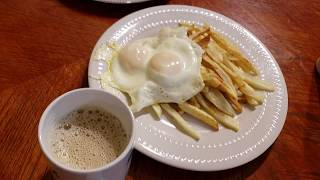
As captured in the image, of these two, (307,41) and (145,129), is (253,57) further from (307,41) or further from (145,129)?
(145,129)

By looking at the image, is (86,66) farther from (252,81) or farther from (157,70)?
(252,81)

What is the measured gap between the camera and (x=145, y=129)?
2.89ft

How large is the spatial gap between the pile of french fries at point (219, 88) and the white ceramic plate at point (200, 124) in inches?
0.8

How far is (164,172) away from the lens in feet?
2.86

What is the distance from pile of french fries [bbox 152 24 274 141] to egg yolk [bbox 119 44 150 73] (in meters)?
0.11

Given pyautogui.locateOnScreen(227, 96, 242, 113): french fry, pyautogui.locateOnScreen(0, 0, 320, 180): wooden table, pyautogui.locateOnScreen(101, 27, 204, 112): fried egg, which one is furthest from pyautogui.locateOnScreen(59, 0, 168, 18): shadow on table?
pyautogui.locateOnScreen(227, 96, 242, 113): french fry

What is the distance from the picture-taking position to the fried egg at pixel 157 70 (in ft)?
3.06

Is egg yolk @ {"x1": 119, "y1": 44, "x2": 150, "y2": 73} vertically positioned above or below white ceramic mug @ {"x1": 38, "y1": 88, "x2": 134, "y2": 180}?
below

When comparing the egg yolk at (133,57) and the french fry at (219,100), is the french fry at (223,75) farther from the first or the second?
the egg yolk at (133,57)

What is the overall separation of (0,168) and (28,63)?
0.29 metres

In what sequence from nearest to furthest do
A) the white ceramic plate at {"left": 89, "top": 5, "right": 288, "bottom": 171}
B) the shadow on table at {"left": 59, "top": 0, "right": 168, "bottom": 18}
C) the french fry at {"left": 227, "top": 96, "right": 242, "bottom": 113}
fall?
the white ceramic plate at {"left": 89, "top": 5, "right": 288, "bottom": 171} < the french fry at {"left": 227, "top": 96, "right": 242, "bottom": 113} < the shadow on table at {"left": 59, "top": 0, "right": 168, "bottom": 18}

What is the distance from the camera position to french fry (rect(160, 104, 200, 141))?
0.90 metres

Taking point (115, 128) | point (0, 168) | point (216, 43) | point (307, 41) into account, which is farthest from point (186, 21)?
point (0, 168)

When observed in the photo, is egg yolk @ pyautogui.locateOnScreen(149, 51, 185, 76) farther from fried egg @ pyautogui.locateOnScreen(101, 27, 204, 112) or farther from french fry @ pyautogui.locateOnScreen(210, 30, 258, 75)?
french fry @ pyautogui.locateOnScreen(210, 30, 258, 75)
